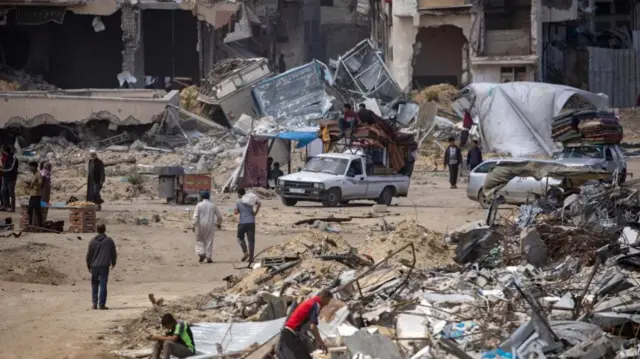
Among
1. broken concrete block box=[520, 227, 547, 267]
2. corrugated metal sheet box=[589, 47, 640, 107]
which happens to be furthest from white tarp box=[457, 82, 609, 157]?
broken concrete block box=[520, 227, 547, 267]

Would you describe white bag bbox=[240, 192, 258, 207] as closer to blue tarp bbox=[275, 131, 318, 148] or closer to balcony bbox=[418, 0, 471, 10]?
blue tarp bbox=[275, 131, 318, 148]

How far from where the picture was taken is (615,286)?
14.7 metres

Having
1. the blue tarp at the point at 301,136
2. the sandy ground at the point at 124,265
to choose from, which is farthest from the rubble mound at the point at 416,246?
the blue tarp at the point at 301,136

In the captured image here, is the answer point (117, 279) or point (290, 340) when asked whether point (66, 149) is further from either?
point (290, 340)

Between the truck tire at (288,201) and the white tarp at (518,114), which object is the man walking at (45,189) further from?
the white tarp at (518,114)

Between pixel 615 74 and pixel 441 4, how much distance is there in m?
8.12

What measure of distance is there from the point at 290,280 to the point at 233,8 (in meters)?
34.0

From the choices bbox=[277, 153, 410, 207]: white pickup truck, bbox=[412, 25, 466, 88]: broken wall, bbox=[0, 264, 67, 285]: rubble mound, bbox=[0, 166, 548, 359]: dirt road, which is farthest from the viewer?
bbox=[412, 25, 466, 88]: broken wall

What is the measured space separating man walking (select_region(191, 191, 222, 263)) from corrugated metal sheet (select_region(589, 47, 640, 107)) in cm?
3298

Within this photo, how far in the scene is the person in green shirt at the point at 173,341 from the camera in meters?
13.1

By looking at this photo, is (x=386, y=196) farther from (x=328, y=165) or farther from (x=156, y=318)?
(x=156, y=318)

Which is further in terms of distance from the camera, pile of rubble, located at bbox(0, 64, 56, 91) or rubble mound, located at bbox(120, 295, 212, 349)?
pile of rubble, located at bbox(0, 64, 56, 91)

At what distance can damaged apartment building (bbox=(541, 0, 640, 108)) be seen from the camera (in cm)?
5178

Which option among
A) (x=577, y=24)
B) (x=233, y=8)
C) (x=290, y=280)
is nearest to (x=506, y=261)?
(x=290, y=280)
